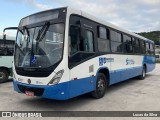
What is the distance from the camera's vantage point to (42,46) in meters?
6.46

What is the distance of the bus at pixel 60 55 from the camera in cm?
616

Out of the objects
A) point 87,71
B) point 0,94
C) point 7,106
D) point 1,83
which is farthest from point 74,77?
point 1,83

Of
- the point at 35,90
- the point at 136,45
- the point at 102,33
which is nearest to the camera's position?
the point at 35,90

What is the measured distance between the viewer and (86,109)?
22.3 feet

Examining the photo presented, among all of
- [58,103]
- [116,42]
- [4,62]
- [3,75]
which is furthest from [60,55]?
[3,75]

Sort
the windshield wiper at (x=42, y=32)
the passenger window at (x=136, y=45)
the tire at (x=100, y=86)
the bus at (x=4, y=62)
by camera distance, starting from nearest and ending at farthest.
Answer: the windshield wiper at (x=42, y=32), the tire at (x=100, y=86), the bus at (x=4, y=62), the passenger window at (x=136, y=45)

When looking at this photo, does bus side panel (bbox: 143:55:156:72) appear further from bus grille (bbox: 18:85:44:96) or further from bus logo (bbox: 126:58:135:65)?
bus grille (bbox: 18:85:44:96)

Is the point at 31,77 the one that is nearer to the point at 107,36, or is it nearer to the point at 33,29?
the point at 33,29

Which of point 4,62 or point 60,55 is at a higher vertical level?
point 60,55

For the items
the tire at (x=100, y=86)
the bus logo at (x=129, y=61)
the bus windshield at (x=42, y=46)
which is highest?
the bus windshield at (x=42, y=46)

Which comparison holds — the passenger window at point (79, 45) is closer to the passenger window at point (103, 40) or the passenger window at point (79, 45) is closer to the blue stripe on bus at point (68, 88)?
the blue stripe on bus at point (68, 88)

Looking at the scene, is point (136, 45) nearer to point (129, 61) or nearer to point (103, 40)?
point (129, 61)

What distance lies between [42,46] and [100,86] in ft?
9.62

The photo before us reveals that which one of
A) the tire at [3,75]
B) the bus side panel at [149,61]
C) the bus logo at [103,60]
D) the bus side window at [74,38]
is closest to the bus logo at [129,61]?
the bus logo at [103,60]
